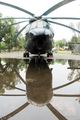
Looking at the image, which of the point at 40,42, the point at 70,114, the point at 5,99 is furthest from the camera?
the point at 40,42

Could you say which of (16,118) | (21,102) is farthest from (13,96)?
(16,118)

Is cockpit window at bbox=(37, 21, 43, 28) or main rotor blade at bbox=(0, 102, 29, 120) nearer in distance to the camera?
main rotor blade at bbox=(0, 102, 29, 120)

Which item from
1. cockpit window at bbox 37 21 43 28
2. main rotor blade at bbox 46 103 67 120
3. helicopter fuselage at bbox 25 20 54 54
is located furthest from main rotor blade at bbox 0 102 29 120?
cockpit window at bbox 37 21 43 28

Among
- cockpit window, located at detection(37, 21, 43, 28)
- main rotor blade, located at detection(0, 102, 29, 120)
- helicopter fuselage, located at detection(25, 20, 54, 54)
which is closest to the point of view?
main rotor blade, located at detection(0, 102, 29, 120)

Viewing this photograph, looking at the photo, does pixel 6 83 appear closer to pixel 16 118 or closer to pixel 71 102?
pixel 71 102

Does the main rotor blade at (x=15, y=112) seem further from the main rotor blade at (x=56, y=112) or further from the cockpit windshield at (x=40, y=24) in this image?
the cockpit windshield at (x=40, y=24)

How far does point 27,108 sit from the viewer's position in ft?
10.7

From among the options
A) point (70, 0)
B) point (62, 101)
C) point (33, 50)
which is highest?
point (70, 0)

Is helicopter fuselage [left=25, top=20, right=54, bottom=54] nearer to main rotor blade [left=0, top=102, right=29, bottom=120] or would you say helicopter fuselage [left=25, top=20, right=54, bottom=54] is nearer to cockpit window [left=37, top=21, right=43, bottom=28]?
cockpit window [left=37, top=21, right=43, bottom=28]

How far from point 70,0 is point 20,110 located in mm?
9159

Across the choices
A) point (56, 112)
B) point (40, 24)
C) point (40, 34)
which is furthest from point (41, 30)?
point (56, 112)

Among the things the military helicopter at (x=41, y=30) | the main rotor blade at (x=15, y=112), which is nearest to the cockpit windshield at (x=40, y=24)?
the military helicopter at (x=41, y=30)

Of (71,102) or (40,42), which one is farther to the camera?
(40,42)

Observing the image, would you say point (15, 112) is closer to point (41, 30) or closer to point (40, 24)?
point (41, 30)
